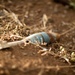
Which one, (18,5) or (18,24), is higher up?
(18,5)

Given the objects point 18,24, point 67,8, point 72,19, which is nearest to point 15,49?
point 18,24

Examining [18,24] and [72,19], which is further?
[72,19]

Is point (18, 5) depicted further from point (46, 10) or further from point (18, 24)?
point (18, 24)

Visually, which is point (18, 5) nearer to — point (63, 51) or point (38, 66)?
point (63, 51)

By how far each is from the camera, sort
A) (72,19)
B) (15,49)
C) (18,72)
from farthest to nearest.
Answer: (72,19) < (15,49) < (18,72)

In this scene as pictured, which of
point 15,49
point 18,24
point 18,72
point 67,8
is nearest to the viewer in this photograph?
point 18,72

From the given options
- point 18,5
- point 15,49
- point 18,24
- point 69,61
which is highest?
point 18,5
